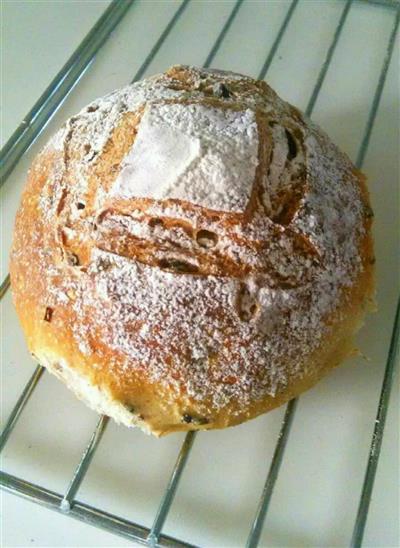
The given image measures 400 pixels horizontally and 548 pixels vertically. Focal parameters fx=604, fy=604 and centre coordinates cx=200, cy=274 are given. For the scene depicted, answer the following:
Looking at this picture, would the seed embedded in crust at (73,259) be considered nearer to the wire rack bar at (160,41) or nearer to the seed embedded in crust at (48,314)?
the seed embedded in crust at (48,314)

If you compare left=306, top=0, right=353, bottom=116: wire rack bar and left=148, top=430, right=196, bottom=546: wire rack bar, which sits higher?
left=306, top=0, right=353, bottom=116: wire rack bar

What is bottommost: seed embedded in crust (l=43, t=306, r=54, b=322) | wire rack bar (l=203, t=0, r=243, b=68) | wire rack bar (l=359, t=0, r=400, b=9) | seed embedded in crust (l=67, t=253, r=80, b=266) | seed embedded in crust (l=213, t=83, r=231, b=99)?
seed embedded in crust (l=43, t=306, r=54, b=322)

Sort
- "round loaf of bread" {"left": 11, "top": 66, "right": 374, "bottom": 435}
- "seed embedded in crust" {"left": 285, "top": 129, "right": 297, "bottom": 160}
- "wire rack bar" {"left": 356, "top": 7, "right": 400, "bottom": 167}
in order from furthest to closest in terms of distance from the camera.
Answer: "wire rack bar" {"left": 356, "top": 7, "right": 400, "bottom": 167}
"seed embedded in crust" {"left": 285, "top": 129, "right": 297, "bottom": 160}
"round loaf of bread" {"left": 11, "top": 66, "right": 374, "bottom": 435}

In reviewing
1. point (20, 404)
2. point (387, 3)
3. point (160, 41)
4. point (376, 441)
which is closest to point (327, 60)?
point (387, 3)

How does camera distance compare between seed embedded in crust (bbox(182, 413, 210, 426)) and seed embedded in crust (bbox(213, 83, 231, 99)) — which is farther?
seed embedded in crust (bbox(213, 83, 231, 99))

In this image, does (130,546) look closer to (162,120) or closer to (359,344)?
(359,344)

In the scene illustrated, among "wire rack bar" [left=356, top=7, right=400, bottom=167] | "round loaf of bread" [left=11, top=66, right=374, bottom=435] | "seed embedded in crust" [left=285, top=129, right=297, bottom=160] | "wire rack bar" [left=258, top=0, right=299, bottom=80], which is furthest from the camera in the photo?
"wire rack bar" [left=258, top=0, right=299, bottom=80]

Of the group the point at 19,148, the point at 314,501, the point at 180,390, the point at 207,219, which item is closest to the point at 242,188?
the point at 207,219

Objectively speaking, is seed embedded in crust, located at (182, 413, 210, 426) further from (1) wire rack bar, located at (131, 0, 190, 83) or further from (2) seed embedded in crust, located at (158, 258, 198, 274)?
(1) wire rack bar, located at (131, 0, 190, 83)

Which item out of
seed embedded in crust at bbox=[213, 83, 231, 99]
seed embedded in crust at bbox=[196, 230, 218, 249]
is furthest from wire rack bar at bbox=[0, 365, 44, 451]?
seed embedded in crust at bbox=[213, 83, 231, 99]
